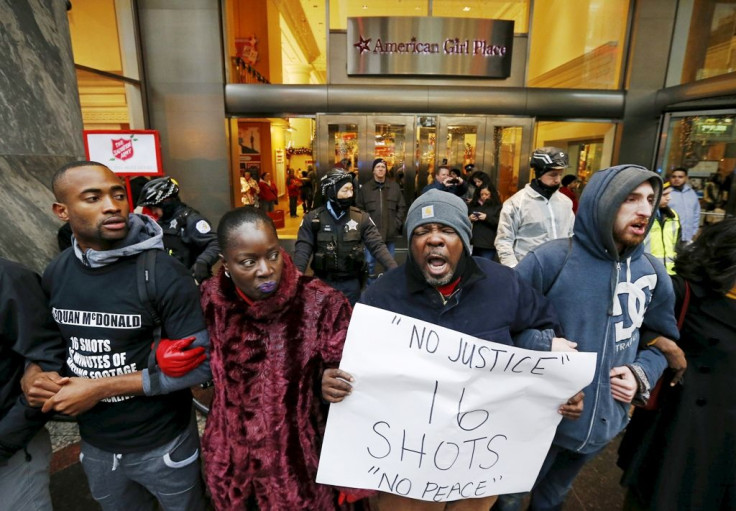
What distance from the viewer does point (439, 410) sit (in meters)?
1.57

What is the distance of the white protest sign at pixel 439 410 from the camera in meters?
1.51

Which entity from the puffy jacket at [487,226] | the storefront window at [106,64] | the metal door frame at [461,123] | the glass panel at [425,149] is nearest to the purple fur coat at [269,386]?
the puffy jacket at [487,226]

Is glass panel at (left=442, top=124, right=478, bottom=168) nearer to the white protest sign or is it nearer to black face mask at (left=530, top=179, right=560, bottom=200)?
black face mask at (left=530, top=179, right=560, bottom=200)

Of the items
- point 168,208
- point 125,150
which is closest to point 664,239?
point 168,208

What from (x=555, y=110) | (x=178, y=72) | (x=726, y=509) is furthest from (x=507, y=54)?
(x=726, y=509)

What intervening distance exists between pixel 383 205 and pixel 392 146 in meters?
3.29

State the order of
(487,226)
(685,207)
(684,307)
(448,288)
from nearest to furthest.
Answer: (448,288) → (684,307) → (487,226) → (685,207)

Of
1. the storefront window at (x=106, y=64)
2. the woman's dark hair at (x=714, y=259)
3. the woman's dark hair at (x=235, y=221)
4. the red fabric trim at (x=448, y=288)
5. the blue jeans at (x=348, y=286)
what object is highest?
the storefront window at (x=106, y=64)

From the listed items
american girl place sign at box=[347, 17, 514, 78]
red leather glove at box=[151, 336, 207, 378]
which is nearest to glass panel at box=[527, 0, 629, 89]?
american girl place sign at box=[347, 17, 514, 78]

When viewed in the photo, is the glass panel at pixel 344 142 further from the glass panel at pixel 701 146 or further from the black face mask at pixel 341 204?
the glass panel at pixel 701 146

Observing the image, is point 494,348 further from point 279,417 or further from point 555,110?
point 555,110

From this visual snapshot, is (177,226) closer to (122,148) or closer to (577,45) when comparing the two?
(122,148)

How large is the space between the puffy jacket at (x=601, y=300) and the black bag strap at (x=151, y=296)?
1.67 metres

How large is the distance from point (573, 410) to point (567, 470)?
63 centimetres
